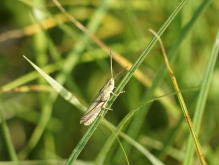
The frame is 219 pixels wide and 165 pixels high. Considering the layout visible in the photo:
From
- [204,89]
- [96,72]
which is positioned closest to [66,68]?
[96,72]

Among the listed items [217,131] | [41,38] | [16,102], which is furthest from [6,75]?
[217,131]

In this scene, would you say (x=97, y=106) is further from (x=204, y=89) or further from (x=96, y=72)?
(x=96, y=72)

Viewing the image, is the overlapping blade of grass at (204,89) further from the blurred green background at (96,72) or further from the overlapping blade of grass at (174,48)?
the blurred green background at (96,72)

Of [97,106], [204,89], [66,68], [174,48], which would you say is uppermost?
[174,48]

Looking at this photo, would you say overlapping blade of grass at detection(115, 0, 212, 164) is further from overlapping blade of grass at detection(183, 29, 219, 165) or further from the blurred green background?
the blurred green background

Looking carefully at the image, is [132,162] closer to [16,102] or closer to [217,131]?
[217,131]

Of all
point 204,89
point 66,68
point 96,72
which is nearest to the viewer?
point 204,89

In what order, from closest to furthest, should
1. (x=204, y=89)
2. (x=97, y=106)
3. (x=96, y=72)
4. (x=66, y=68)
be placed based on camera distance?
(x=204, y=89), (x=97, y=106), (x=66, y=68), (x=96, y=72)

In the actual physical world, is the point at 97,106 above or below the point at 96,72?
below
